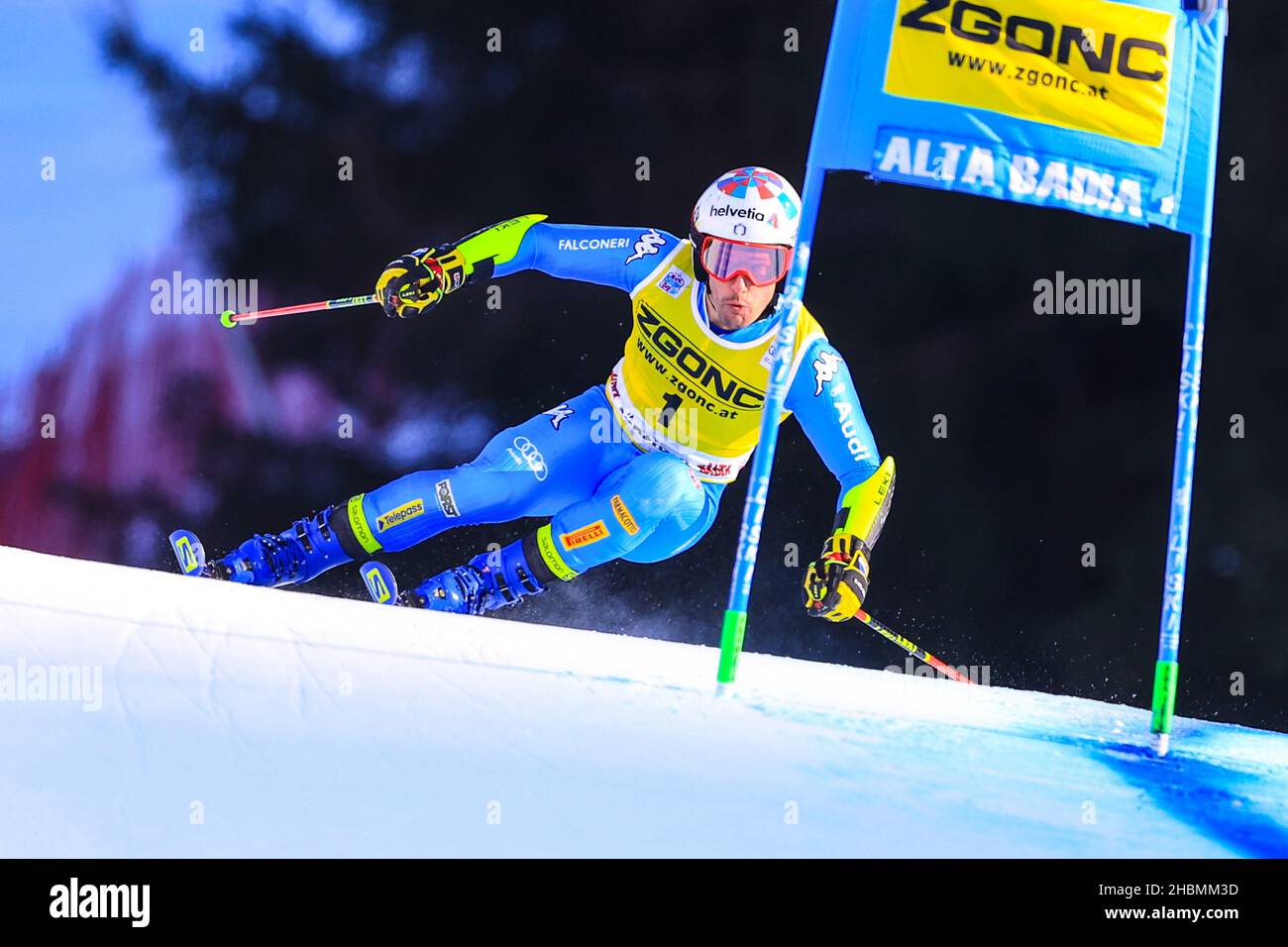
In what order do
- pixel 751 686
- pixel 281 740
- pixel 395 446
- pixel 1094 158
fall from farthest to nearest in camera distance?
pixel 395 446
pixel 751 686
pixel 1094 158
pixel 281 740

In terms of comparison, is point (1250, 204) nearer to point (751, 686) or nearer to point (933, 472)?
point (933, 472)

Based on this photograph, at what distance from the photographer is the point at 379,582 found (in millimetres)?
4734

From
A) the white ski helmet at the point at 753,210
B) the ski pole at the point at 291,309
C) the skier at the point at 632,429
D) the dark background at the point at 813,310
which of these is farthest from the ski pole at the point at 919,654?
the ski pole at the point at 291,309

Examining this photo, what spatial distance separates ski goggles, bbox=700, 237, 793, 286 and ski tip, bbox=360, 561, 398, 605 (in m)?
1.56

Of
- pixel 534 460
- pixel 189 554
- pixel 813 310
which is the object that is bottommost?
pixel 189 554

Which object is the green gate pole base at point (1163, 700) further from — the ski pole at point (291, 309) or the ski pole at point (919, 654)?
the ski pole at point (291, 309)

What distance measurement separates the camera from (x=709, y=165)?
17.9ft

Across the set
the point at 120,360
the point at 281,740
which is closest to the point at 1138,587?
the point at 281,740

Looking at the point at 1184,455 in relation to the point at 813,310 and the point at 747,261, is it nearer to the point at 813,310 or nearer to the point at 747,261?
the point at 747,261

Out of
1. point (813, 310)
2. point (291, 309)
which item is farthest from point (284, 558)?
point (813, 310)

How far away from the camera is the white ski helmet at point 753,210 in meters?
4.45

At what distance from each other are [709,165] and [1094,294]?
1.68 metres

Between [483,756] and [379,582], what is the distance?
1935 millimetres

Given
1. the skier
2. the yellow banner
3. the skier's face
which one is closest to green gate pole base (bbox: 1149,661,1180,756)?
the skier
